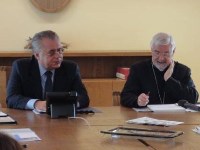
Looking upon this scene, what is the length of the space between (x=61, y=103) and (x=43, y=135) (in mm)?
551

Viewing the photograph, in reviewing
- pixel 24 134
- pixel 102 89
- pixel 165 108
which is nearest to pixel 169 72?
pixel 165 108

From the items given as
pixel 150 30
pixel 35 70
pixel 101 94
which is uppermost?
pixel 150 30

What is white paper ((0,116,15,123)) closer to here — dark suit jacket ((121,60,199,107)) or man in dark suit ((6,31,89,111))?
man in dark suit ((6,31,89,111))

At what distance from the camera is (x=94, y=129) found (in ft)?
7.82

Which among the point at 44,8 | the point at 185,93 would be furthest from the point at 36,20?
the point at 185,93

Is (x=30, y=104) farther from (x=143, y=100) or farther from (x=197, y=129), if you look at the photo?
(x=197, y=129)

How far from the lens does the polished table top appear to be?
2.00m

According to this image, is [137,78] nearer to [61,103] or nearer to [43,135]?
[61,103]

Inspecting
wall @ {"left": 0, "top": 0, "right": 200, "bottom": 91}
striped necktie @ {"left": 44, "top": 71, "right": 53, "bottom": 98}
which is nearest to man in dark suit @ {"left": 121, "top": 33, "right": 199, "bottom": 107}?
striped necktie @ {"left": 44, "top": 71, "right": 53, "bottom": 98}

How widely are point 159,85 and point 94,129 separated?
1222 millimetres

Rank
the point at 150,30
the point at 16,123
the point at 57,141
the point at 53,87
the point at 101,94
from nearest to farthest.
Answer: the point at 57,141, the point at 16,123, the point at 53,87, the point at 101,94, the point at 150,30

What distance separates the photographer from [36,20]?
4867 millimetres

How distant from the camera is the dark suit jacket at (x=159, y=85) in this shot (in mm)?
3363

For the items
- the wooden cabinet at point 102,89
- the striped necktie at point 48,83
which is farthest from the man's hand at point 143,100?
the wooden cabinet at point 102,89
